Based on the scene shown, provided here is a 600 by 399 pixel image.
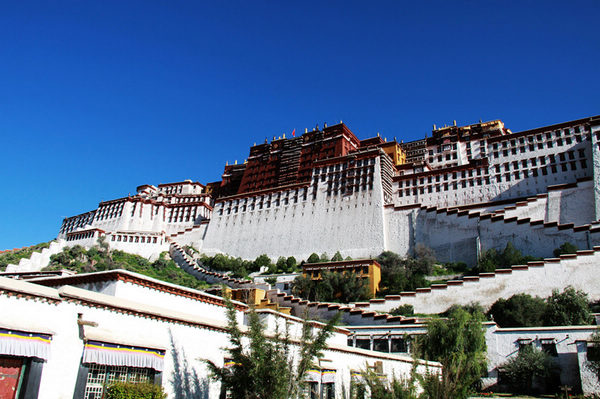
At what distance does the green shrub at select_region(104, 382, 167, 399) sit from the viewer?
27.2ft

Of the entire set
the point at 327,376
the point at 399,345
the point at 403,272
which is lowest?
the point at 327,376

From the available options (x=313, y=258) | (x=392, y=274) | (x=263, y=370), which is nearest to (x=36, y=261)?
(x=313, y=258)

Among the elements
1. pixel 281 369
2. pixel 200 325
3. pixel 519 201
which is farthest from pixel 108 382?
pixel 519 201

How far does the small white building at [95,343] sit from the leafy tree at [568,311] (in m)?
14.5

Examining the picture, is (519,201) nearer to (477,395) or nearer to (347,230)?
(347,230)

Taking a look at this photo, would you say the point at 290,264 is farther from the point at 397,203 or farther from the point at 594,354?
the point at 594,354

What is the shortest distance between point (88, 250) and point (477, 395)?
4286 centimetres

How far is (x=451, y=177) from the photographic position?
156ft

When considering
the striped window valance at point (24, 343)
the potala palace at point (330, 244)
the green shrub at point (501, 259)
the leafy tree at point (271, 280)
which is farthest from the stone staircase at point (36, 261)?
the striped window valance at point (24, 343)

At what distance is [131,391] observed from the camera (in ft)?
27.6

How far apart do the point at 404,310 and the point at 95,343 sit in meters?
22.1

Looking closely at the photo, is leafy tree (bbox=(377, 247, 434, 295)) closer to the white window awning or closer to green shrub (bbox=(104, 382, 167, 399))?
the white window awning

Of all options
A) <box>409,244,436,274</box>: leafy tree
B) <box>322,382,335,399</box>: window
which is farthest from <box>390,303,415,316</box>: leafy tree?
<box>322,382,335,399</box>: window

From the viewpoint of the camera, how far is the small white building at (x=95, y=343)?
786cm
